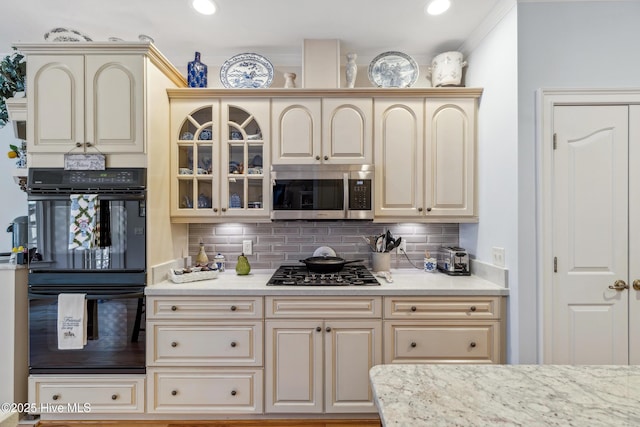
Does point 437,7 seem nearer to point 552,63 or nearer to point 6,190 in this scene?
point 552,63

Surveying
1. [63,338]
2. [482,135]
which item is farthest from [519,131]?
[63,338]

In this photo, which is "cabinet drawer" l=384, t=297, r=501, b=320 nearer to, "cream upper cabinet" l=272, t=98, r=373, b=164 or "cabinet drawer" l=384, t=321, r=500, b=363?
"cabinet drawer" l=384, t=321, r=500, b=363

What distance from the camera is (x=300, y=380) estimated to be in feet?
6.89

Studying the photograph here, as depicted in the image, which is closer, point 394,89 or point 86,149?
point 86,149

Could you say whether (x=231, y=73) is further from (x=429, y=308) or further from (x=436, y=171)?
(x=429, y=308)

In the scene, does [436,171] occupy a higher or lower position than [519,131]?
lower

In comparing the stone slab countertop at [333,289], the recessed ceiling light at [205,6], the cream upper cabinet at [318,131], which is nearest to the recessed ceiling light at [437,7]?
the cream upper cabinet at [318,131]

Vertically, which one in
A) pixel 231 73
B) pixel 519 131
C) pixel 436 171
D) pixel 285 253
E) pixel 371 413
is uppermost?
pixel 231 73

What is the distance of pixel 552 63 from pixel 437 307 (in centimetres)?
172

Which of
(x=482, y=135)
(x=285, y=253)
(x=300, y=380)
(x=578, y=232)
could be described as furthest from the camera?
(x=285, y=253)

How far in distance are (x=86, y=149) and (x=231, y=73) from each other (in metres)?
1.22

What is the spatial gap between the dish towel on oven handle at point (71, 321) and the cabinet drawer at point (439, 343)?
6.59 feet

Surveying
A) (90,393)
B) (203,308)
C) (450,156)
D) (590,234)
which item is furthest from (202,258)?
(590,234)

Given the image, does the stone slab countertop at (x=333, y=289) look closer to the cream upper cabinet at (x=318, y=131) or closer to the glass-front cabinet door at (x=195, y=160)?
the glass-front cabinet door at (x=195, y=160)
